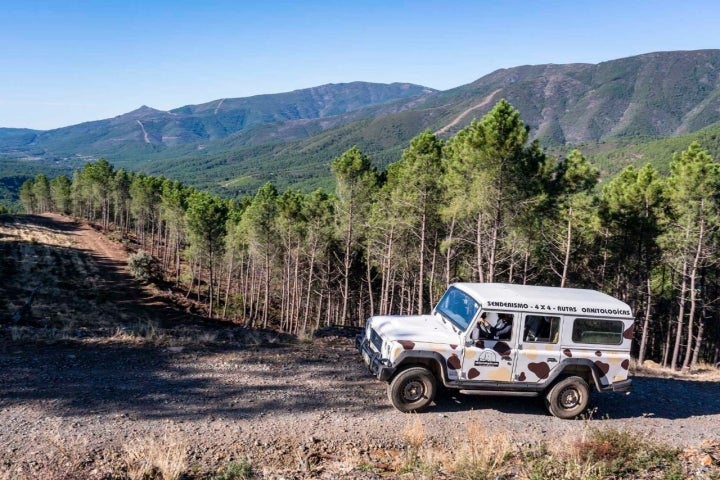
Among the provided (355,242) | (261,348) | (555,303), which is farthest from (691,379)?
(355,242)

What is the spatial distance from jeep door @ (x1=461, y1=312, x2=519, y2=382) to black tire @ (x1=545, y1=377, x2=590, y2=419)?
1.08 metres

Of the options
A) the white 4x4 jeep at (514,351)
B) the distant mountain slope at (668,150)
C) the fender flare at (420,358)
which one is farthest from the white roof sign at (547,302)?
the distant mountain slope at (668,150)

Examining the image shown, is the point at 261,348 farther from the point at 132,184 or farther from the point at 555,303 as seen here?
the point at 132,184

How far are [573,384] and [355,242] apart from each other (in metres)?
26.2

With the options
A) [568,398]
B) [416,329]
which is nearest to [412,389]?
[416,329]

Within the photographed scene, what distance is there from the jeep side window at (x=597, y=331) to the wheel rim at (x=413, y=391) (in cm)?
336

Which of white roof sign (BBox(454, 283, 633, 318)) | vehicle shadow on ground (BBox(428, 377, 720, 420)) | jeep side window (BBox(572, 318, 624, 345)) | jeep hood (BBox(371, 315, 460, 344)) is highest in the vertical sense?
white roof sign (BBox(454, 283, 633, 318))

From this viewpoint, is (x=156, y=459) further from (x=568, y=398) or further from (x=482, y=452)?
(x=568, y=398)

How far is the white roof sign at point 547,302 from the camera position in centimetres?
956

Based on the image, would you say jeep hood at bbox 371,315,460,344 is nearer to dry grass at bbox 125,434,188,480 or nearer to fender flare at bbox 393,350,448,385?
fender flare at bbox 393,350,448,385

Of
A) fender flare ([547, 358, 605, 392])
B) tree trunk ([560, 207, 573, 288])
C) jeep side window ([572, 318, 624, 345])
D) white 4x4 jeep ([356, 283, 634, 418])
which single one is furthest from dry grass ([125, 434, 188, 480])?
tree trunk ([560, 207, 573, 288])

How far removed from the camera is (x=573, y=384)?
9.89 m

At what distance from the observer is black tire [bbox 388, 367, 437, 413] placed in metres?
9.29

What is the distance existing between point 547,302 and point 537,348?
97cm
